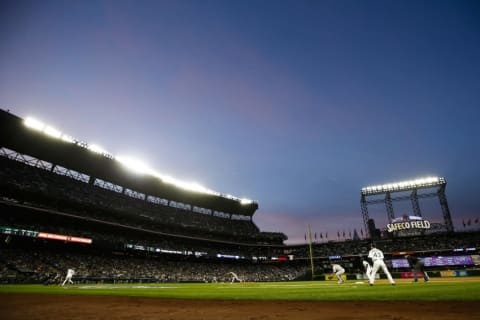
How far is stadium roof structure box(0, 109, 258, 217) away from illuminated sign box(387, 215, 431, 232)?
36.3m

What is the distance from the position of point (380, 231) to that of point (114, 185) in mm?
60222

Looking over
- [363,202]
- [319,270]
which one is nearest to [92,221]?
[319,270]

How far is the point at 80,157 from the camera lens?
136 ft

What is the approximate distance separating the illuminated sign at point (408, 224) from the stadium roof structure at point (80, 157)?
36.3 metres

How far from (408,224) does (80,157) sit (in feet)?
201

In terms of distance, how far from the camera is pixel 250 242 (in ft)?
217

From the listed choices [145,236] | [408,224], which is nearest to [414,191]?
[408,224]

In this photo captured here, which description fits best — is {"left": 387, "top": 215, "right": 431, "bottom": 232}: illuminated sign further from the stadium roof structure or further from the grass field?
the grass field

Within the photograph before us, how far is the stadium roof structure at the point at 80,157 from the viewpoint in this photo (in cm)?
3512

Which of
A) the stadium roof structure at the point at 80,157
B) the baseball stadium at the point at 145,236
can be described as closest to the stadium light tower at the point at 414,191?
the baseball stadium at the point at 145,236

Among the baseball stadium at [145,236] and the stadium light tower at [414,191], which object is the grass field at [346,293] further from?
the stadium light tower at [414,191]

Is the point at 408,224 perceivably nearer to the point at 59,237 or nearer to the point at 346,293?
the point at 346,293

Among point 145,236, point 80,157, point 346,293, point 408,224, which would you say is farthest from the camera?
point 408,224

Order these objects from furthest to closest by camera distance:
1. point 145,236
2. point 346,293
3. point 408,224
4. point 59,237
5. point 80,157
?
1. point 408,224
2. point 145,236
3. point 80,157
4. point 59,237
5. point 346,293
